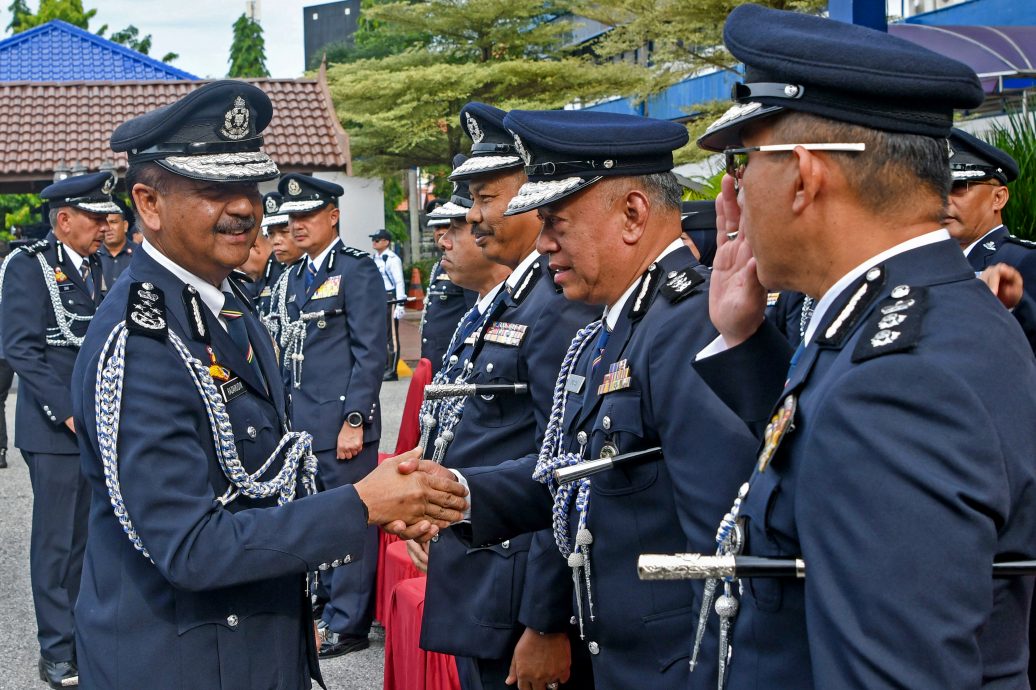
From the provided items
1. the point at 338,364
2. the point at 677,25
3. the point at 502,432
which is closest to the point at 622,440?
the point at 502,432

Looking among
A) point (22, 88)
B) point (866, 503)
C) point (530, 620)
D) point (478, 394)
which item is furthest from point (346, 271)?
point (22, 88)

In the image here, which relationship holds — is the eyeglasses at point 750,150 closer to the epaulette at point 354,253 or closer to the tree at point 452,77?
the epaulette at point 354,253

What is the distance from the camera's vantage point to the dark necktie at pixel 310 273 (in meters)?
6.92

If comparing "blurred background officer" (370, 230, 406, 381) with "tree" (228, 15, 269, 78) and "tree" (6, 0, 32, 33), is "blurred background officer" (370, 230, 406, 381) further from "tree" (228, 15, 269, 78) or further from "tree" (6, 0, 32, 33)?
"tree" (228, 15, 269, 78)

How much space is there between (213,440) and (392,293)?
1459 cm

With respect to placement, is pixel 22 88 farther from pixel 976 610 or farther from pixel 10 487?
pixel 976 610

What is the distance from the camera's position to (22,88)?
67.8 feet

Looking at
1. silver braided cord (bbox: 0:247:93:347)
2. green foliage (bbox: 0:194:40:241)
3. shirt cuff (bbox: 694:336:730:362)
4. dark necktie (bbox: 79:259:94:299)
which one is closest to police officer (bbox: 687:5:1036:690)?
shirt cuff (bbox: 694:336:730:362)

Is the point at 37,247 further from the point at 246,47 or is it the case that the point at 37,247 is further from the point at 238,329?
the point at 246,47

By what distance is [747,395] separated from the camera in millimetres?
2094

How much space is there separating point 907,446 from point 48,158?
19720mm

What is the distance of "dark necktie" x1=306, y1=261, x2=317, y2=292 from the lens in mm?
6922

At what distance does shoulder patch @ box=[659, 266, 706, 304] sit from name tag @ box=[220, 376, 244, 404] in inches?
41.5

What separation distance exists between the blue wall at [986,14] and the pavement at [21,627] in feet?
45.5
